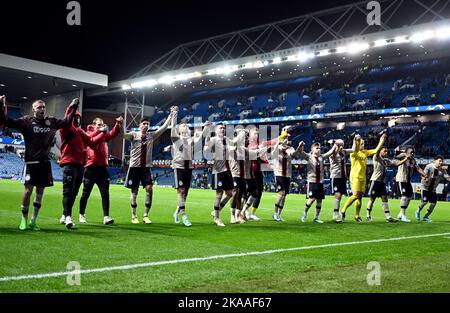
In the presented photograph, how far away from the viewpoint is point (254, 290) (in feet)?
14.4

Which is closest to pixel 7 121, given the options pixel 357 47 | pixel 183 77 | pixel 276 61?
pixel 357 47

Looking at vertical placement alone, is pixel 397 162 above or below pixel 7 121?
below

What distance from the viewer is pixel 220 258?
240 inches

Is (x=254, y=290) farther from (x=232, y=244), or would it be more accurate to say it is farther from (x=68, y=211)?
(x=68, y=211)

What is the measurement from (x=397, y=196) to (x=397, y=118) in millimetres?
10787

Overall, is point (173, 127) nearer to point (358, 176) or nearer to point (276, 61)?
point (358, 176)

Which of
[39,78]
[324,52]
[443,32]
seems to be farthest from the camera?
[39,78]

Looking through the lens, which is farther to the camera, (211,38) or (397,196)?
(211,38)

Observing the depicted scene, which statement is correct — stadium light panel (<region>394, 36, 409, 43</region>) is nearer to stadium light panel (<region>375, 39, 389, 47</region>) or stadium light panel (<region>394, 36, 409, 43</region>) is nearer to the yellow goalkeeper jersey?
stadium light panel (<region>375, 39, 389, 47</region>)

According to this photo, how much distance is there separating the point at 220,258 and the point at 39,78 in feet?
162

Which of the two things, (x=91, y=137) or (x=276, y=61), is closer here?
(x=91, y=137)

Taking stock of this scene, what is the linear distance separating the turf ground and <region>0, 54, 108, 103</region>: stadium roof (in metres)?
40.7
